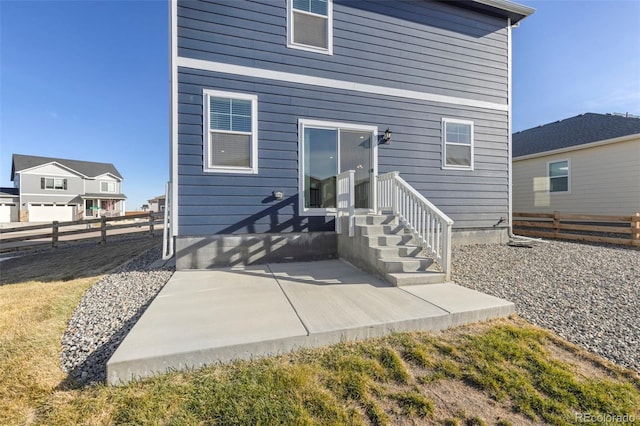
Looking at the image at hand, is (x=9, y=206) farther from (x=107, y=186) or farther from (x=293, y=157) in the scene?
(x=293, y=157)

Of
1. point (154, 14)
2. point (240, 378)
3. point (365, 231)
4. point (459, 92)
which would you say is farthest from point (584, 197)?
point (154, 14)

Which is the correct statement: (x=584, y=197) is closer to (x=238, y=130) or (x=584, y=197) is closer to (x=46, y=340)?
(x=238, y=130)

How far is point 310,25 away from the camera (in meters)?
5.52

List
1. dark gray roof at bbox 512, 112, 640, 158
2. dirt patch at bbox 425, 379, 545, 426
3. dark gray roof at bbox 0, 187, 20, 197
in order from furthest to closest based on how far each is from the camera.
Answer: dark gray roof at bbox 0, 187, 20, 197 → dark gray roof at bbox 512, 112, 640, 158 → dirt patch at bbox 425, 379, 545, 426

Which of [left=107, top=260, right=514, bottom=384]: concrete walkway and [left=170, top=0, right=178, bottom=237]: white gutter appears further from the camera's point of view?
[left=170, top=0, right=178, bottom=237]: white gutter

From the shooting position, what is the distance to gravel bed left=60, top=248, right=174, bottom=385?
207cm

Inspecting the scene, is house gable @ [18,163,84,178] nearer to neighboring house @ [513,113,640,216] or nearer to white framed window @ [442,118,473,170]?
white framed window @ [442,118,473,170]

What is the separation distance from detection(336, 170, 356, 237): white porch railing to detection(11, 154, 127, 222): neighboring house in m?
32.1

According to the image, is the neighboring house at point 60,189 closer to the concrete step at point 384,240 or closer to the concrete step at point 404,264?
the concrete step at point 384,240

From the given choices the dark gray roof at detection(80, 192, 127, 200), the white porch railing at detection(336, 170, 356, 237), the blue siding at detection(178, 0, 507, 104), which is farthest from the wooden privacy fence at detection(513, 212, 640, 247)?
the dark gray roof at detection(80, 192, 127, 200)

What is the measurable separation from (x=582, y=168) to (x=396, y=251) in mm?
10930

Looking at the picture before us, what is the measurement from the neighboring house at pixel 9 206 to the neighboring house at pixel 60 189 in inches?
20.6

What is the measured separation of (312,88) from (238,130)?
1818 millimetres

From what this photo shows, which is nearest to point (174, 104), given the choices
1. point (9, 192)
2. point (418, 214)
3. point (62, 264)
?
point (418, 214)
